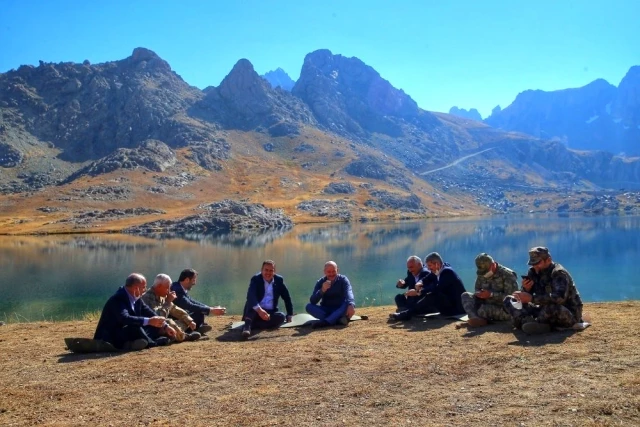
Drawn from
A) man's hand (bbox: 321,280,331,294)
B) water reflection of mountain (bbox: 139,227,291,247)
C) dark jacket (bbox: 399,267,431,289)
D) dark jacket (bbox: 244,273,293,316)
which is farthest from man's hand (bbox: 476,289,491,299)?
water reflection of mountain (bbox: 139,227,291,247)

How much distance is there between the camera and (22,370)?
35.3 ft

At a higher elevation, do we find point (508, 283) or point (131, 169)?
point (131, 169)

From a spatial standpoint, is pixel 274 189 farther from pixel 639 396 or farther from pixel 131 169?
pixel 639 396

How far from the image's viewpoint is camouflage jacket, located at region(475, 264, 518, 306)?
1296cm

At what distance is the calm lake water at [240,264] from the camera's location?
109 feet

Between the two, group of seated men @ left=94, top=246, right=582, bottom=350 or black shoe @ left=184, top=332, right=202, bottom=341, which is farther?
black shoe @ left=184, top=332, right=202, bottom=341

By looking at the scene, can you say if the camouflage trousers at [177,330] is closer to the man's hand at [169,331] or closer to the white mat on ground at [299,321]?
the man's hand at [169,331]

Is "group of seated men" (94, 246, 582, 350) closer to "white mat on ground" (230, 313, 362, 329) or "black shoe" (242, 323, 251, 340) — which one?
"black shoe" (242, 323, 251, 340)

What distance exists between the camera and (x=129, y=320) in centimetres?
1179

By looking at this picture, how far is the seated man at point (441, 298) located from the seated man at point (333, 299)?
4.36 feet

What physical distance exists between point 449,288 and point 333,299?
3096mm

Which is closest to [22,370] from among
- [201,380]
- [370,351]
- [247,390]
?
[201,380]

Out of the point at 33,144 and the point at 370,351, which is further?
the point at 33,144

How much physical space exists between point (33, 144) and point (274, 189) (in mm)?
88424
